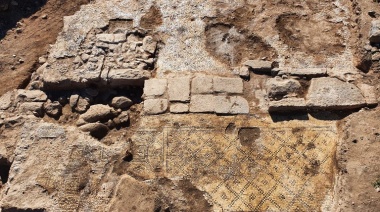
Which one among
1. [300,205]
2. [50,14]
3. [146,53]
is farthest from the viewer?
[50,14]

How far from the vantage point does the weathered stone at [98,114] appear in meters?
4.67

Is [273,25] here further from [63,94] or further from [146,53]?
[63,94]

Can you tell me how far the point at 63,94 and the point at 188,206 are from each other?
7.25 feet

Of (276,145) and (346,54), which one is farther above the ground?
(346,54)

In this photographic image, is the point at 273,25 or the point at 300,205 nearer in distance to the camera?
the point at 300,205

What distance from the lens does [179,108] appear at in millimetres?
4566

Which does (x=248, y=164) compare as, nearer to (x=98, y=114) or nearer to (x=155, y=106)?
(x=155, y=106)

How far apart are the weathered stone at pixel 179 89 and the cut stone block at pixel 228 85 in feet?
1.10

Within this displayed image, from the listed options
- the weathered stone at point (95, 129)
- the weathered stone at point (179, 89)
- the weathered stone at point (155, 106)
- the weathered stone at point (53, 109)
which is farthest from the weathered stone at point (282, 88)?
the weathered stone at point (53, 109)

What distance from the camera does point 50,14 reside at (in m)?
6.08

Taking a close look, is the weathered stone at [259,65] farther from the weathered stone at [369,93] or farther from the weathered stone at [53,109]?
the weathered stone at [53,109]

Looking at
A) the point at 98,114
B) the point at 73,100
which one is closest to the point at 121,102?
the point at 98,114

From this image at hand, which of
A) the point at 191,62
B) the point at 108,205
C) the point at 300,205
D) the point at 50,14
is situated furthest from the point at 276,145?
the point at 50,14

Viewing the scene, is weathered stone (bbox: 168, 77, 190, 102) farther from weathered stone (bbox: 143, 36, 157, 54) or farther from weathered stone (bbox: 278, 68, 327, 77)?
weathered stone (bbox: 278, 68, 327, 77)
